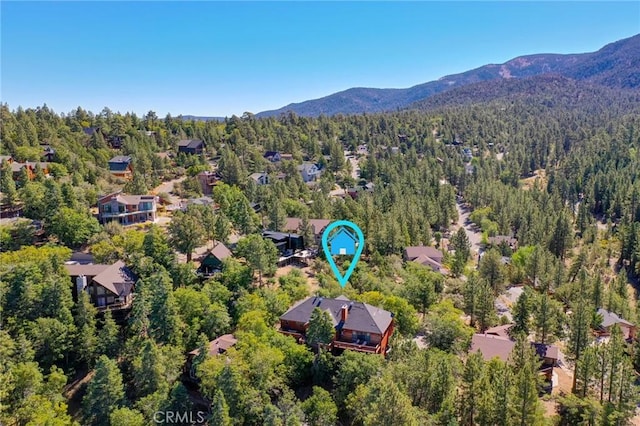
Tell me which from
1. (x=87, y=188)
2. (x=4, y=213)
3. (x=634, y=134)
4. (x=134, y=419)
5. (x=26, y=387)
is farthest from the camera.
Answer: (x=634, y=134)

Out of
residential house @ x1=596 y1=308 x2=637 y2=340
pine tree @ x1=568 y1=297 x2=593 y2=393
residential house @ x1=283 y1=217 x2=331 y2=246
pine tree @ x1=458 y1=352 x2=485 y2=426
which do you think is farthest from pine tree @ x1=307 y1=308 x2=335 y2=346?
residential house @ x1=596 y1=308 x2=637 y2=340

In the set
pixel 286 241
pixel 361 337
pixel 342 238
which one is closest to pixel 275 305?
pixel 361 337

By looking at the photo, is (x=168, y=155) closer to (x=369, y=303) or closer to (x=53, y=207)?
(x=53, y=207)

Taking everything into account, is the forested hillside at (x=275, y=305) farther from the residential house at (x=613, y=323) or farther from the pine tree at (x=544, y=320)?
the residential house at (x=613, y=323)

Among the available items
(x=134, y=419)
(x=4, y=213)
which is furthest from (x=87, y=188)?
(x=134, y=419)

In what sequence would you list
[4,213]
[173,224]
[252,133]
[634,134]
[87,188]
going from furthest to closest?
[634,134] → [252,133] → [87,188] → [4,213] → [173,224]

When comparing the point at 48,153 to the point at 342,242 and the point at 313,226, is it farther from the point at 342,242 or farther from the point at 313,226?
the point at 342,242

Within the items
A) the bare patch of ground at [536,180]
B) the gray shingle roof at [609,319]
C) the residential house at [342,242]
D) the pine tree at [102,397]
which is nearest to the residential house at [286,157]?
the residential house at [342,242]
